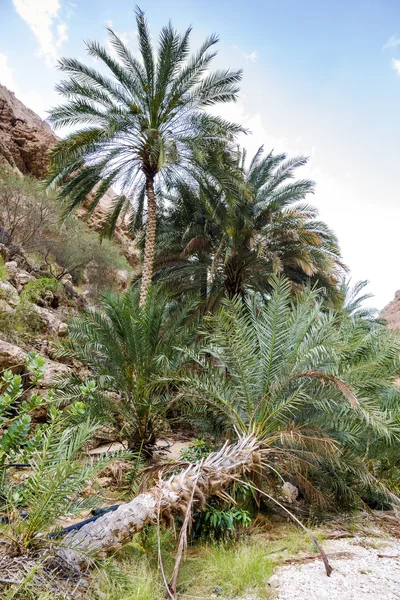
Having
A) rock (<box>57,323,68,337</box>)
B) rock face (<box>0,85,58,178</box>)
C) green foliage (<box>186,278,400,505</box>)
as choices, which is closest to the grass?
green foliage (<box>186,278,400,505</box>)

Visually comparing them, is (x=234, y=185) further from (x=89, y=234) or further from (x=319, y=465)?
(x=89, y=234)

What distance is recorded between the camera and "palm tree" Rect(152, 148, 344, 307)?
10.5 metres

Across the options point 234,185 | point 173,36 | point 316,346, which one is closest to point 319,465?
point 316,346

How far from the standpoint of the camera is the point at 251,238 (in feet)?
34.4

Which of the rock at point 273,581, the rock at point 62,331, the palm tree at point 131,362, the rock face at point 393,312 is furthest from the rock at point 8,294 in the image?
the rock face at point 393,312

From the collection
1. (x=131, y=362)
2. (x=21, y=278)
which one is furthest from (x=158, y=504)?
(x=21, y=278)

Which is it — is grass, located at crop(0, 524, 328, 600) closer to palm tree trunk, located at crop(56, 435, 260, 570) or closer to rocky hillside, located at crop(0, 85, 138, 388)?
palm tree trunk, located at crop(56, 435, 260, 570)

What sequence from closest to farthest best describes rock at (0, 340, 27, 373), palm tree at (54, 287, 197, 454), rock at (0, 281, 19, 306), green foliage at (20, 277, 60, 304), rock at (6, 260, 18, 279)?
1. palm tree at (54, 287, 197, 454)
2. rock at (0, 340, 27, 373)
3. rock at (0, 281, 19, 306)
4. green foliage at (20, 277, 60, 304)
5. rock at (6, 260, 18, 279)

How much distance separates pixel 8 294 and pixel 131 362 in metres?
5.81

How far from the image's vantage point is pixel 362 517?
192 inches

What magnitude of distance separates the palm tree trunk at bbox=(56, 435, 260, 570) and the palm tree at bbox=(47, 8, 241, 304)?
4.83 m

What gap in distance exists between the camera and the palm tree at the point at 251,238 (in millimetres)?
10547

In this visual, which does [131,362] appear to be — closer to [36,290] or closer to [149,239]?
[149,239]

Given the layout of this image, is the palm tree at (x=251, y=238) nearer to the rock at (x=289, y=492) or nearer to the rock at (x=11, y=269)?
the rock at (x=11, y=269)
